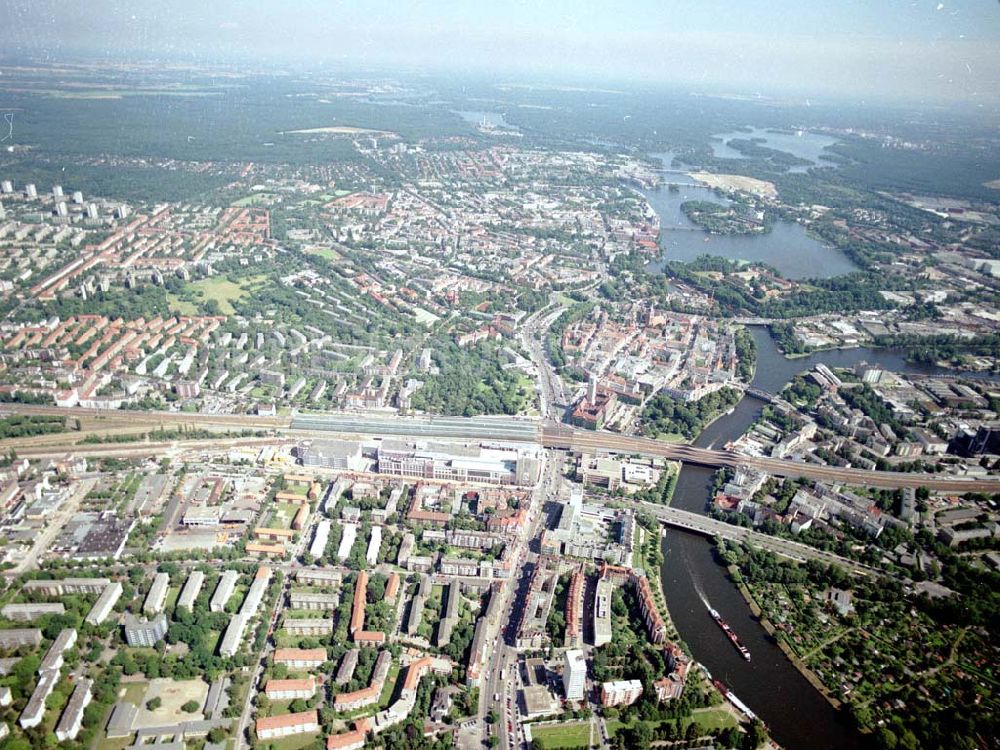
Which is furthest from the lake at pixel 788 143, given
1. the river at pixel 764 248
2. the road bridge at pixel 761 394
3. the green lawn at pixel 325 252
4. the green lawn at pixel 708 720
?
the green lawn at pixel 708 720

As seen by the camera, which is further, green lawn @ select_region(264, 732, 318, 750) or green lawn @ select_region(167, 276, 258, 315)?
green lawn @ select_region(167, 276, 258, 315)

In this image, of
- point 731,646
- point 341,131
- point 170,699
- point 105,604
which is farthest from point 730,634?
point 341,131

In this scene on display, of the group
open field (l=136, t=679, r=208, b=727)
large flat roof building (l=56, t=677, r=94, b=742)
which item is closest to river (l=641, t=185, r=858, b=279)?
open field (l=136, t=679, r=208, b=727)

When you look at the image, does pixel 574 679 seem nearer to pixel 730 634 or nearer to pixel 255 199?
pixel 730 634

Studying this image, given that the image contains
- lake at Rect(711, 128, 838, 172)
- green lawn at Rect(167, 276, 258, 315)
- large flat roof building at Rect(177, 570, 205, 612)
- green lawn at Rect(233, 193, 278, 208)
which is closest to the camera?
large flat roof building at Rect(177, 570, 205, 612)

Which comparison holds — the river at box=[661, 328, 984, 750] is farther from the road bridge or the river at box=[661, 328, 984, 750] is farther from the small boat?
the road bridge

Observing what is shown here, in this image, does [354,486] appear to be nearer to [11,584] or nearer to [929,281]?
[11,584]

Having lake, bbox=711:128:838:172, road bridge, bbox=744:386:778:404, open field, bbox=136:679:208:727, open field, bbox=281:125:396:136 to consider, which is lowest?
open field, bbox=136:679:208:727
